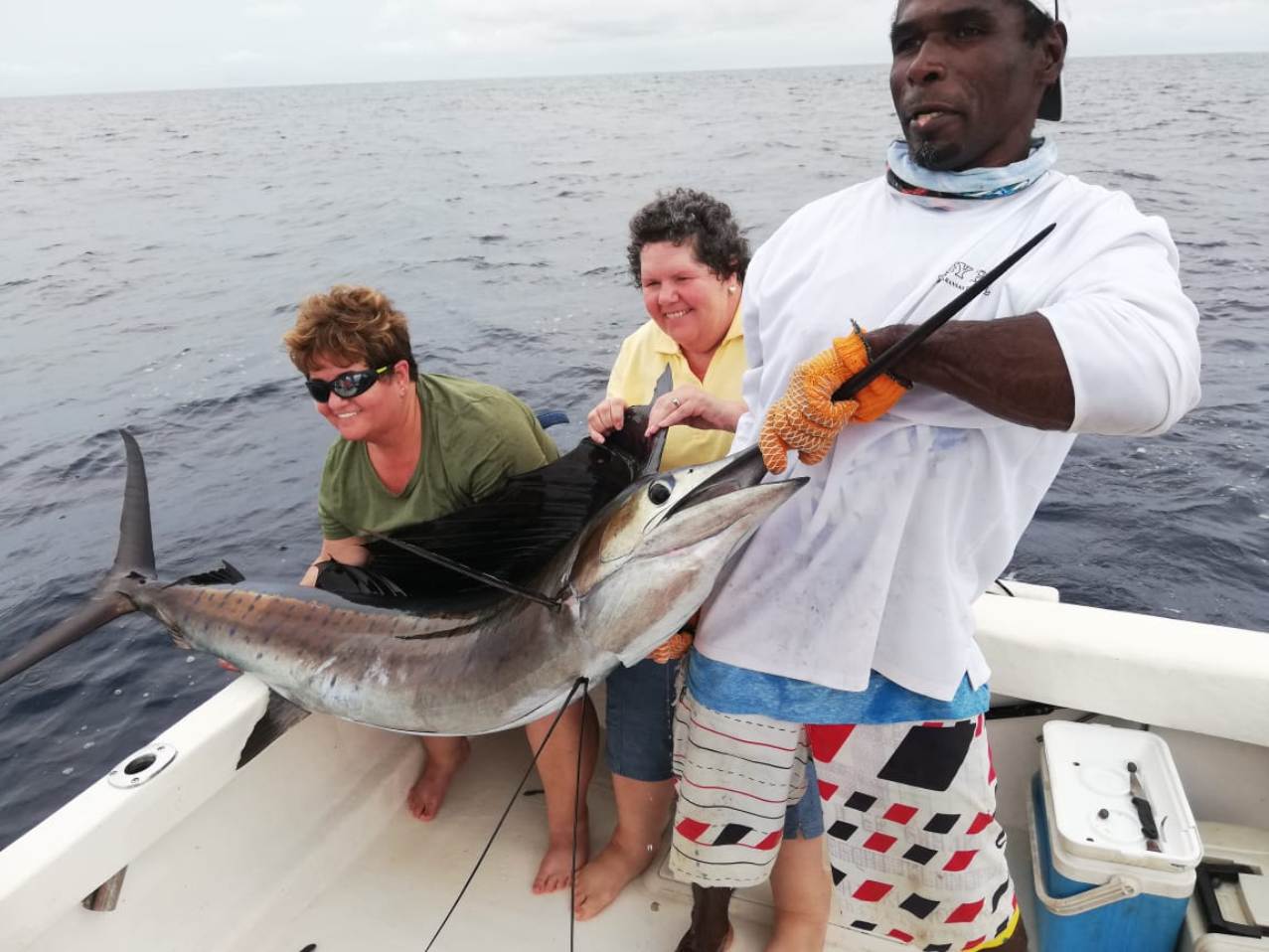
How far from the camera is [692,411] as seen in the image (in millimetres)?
1768

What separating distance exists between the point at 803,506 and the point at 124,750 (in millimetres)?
3357

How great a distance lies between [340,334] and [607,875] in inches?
56.3

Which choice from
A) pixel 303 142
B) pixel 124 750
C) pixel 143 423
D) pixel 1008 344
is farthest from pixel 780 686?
pixel 303 142

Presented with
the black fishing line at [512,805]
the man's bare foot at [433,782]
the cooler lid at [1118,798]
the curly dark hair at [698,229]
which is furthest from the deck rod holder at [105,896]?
the cooler lid at [1118,798]

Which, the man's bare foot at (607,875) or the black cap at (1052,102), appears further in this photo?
the man's bare foot at (607,875)

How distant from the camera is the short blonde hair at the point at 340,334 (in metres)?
2.16

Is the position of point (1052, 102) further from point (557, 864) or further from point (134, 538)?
point (134, 538)

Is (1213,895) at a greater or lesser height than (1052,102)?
lesser

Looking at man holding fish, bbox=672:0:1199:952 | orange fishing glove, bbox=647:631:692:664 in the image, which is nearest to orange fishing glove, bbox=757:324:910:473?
man holding fish, bbox=672:0:1199:952

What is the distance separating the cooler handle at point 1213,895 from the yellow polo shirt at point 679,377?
4.22ft

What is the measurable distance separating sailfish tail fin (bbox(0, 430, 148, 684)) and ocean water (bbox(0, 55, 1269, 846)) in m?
1.68

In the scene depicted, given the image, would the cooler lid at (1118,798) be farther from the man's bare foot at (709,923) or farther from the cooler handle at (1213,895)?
the man's bare foot at (709,923)

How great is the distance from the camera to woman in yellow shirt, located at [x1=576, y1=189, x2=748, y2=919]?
208 cm

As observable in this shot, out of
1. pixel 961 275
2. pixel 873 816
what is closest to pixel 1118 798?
pixel 873 816
